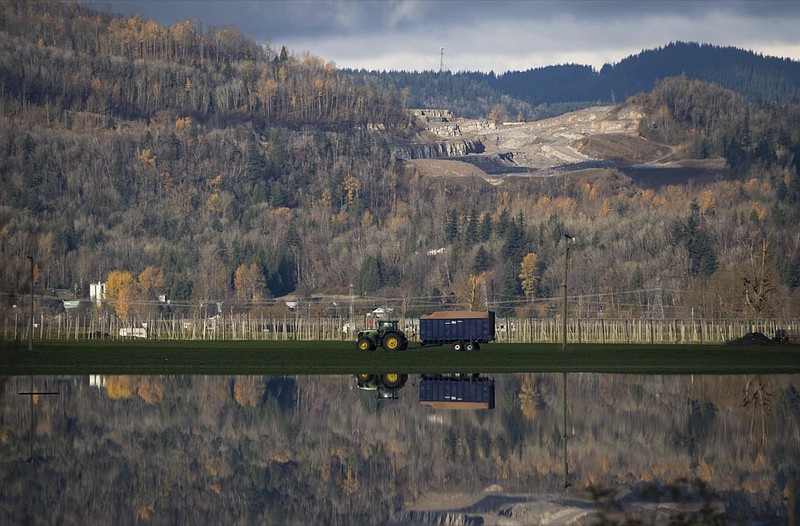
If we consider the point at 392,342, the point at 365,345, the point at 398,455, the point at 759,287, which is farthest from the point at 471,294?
the point at 398,455

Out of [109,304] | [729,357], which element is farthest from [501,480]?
[109,304]

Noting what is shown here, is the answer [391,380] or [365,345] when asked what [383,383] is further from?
[365,345]

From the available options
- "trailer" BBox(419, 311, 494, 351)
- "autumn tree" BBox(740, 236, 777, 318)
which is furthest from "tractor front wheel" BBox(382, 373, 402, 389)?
"autumn tree" BBox(740, 236, 777, 318)

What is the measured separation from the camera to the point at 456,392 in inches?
1927

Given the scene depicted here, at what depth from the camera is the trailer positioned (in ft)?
292

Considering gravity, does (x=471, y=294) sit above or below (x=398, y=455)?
below

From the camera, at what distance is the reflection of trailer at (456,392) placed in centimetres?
4422

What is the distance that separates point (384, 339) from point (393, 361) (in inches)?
466

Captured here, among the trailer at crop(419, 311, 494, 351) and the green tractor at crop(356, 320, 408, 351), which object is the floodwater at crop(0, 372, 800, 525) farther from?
the trailer at crop(419, 311, 494, 351)

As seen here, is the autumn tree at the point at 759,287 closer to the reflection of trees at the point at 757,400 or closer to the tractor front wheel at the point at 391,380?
the reflection of trees at the point at 757,400

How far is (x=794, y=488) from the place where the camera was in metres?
28.7

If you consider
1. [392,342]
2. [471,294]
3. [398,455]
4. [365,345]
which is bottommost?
[471,294]

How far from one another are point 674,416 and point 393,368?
2430 centimetres

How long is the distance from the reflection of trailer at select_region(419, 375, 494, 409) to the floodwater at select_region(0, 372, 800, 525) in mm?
142
